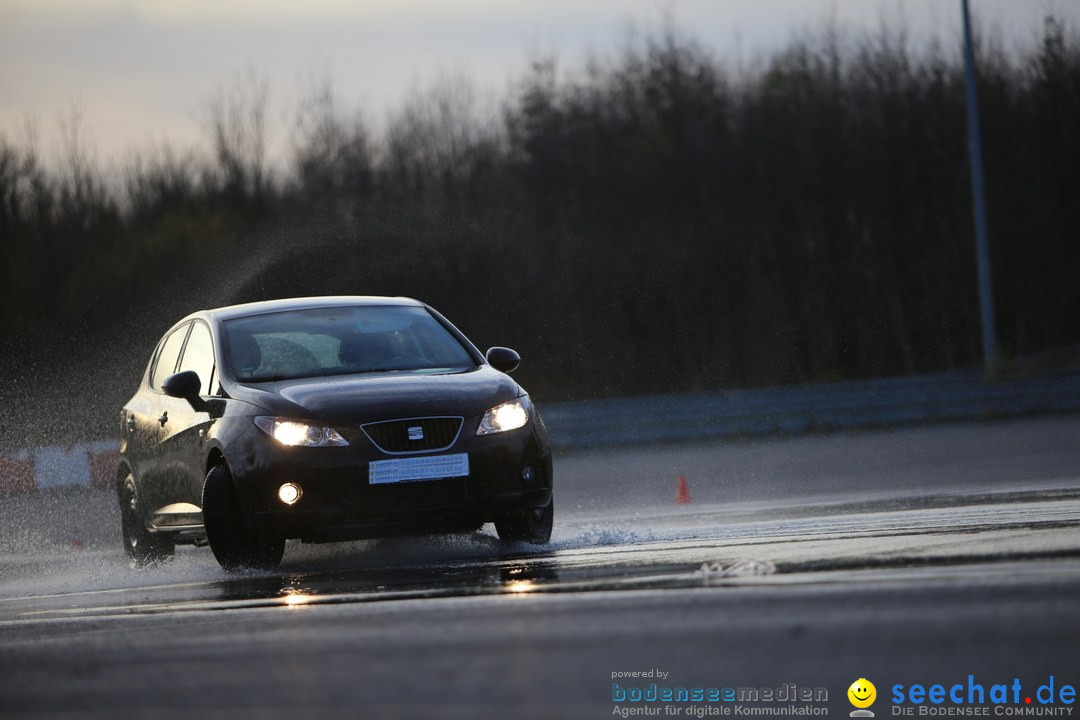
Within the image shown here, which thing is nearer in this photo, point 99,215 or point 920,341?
point 920,341

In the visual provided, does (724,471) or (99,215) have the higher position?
(99,215)

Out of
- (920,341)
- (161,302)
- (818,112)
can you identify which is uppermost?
(818,112)

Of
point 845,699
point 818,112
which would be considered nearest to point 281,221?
point 818,112

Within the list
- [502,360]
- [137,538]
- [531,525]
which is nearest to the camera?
[531,525]

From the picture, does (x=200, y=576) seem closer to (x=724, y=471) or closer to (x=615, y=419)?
(x=724, y=471)

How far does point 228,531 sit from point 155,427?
185 centimetres

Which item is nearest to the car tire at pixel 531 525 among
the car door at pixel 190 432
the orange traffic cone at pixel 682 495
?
the car door at pixel 190 432

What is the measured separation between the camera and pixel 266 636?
6031 mm

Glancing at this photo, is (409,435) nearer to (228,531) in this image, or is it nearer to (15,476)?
(228,531)

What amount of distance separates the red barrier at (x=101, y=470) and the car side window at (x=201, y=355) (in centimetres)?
1015

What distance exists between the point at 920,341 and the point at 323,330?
94.7ft

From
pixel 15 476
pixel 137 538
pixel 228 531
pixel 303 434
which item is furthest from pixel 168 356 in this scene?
pixel 15 476

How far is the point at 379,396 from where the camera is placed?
30.3 ft

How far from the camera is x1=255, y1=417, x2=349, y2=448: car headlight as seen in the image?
9047 mm
